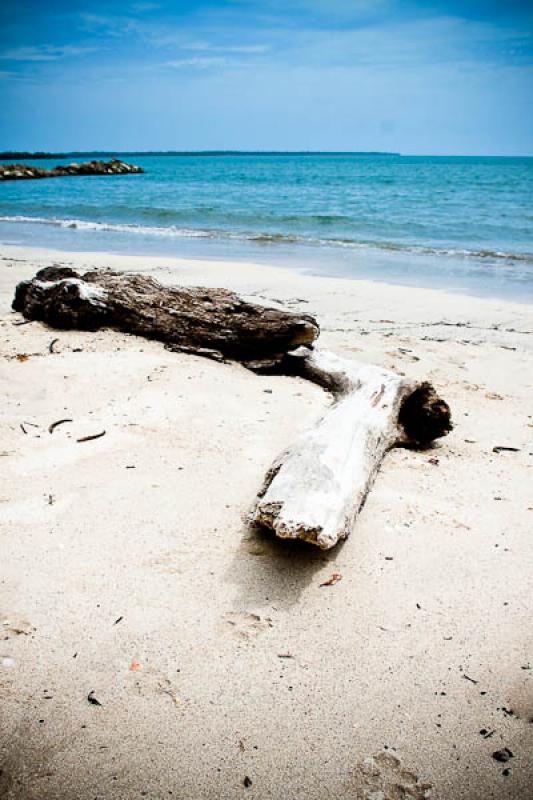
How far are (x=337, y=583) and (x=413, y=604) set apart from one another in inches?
12.4

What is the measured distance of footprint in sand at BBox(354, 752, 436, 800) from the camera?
168 cm

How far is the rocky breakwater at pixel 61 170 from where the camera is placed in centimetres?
4756

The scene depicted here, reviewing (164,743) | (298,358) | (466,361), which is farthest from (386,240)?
(164,743)

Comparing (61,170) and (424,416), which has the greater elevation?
(61,170)

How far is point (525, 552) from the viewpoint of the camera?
2.75 m

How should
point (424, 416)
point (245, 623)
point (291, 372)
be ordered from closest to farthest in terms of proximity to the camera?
point (245, 623) → point (424, 416) → point (291, 372)

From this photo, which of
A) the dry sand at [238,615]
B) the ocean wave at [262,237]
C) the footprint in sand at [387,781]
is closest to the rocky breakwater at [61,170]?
the ocean wave at [262,237]

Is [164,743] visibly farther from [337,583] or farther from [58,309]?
[58,309]

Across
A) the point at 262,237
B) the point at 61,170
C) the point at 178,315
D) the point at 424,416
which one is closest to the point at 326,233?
the point at 262,237

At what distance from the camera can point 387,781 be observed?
67.6 inches

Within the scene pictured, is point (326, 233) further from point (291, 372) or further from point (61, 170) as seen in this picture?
point (61, 170)

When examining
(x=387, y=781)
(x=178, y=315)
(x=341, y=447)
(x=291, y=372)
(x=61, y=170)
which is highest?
(x=61, y=170)

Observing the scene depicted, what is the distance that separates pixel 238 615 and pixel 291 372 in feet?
9.28

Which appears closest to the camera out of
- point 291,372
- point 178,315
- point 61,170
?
point 291,372
